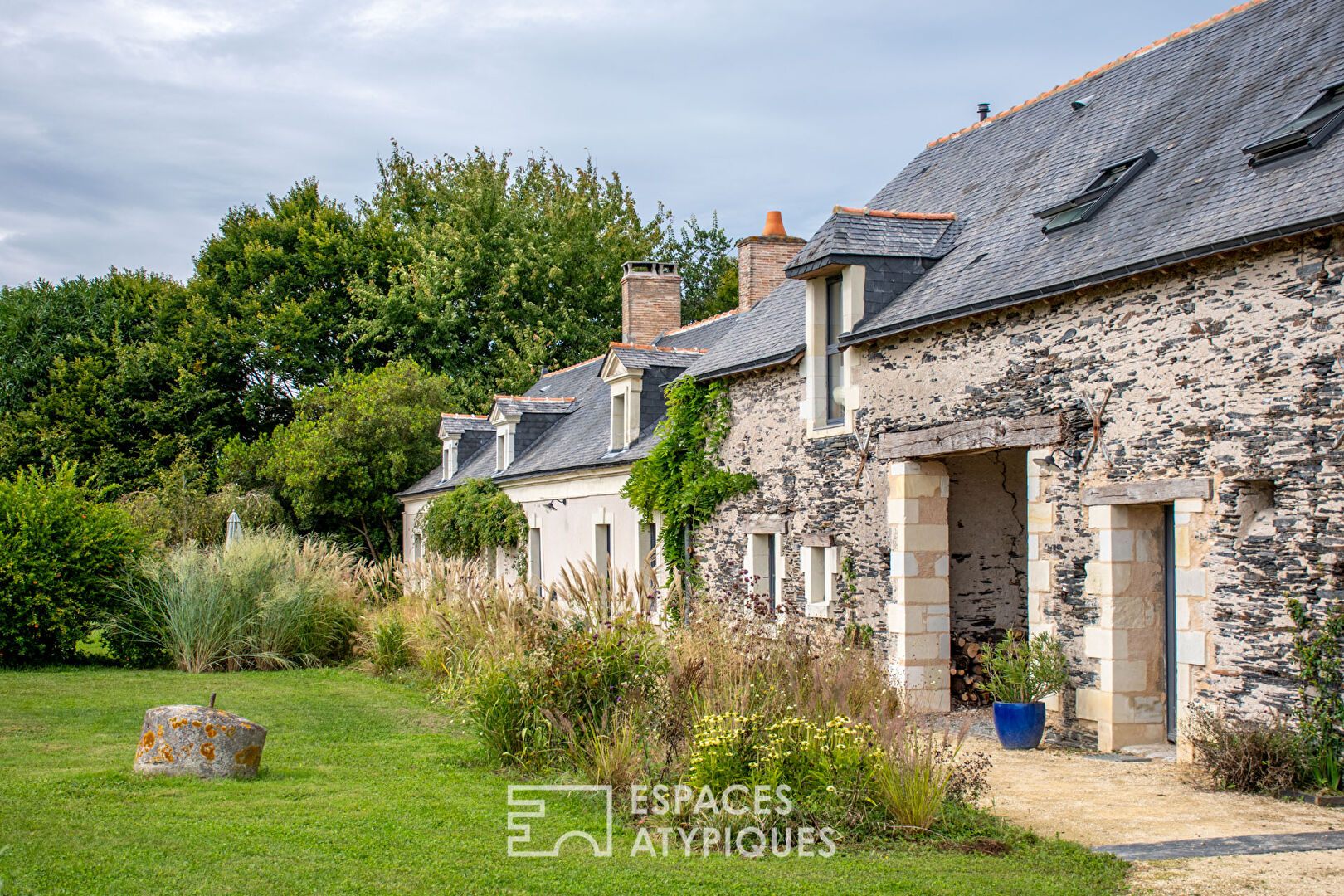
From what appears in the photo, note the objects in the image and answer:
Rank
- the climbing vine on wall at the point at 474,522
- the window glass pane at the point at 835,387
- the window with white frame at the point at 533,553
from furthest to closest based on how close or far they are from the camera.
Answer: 1. the climbing vine on wall at the point at 474,522
2. the window with white frame at the point at 533,553
3. the window glass pane at the point at 835,387

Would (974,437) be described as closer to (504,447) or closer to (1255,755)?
(1255,755)

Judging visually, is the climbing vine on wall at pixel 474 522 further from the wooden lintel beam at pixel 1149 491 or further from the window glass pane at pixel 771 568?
the wooden lintel beam at pixel 1149 491

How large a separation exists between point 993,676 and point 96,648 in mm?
14873

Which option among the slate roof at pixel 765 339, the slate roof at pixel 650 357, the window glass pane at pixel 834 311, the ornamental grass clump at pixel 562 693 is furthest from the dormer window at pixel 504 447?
the ornamental grass clump at pixel 562 693

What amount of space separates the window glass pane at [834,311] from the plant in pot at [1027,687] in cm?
424

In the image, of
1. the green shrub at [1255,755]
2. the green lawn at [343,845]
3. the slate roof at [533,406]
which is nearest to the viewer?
the green lawn at [343,845]

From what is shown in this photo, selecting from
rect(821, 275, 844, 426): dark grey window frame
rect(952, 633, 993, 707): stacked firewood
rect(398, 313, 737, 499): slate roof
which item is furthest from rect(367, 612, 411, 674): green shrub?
rect(952, 633, 993, 707): stacked firewood

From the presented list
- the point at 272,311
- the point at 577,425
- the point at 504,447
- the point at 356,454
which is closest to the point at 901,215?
the point at 577,425

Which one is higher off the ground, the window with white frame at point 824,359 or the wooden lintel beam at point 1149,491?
the window with white frame at point 824,359

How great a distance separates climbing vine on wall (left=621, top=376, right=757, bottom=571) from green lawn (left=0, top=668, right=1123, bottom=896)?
579 centimetres

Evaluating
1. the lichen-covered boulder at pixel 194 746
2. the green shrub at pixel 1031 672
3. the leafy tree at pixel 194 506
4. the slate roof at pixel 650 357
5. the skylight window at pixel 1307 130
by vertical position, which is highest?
the skylight window at pixel 1307 130

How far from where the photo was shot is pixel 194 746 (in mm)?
7871
